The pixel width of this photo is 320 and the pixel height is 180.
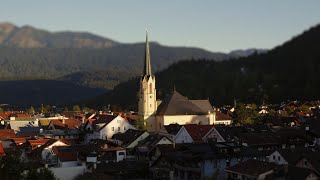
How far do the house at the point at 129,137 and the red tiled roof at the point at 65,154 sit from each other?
793 cm

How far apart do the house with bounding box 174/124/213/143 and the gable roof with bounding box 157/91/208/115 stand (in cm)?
1200

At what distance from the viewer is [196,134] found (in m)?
Result: 48.3

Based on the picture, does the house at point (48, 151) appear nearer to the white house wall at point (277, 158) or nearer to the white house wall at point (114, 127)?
the white house wall at point (114, 127)

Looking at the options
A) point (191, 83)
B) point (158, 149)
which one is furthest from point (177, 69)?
point (158, 149)

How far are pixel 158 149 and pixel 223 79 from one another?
100358 mm

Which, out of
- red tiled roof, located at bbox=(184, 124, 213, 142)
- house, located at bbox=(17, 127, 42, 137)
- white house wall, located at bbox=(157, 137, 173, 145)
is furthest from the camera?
house, located at bbox=(17, 127, 42, 137)

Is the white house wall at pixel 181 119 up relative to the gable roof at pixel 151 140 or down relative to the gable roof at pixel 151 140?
up

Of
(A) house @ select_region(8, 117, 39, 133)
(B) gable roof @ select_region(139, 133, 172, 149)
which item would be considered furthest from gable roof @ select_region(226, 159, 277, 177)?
(A) house @ select_region(8, 117, 39, 133)

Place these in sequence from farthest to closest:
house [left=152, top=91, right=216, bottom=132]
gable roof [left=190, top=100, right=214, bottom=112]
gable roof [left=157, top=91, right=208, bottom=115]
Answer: gable roof [left=190, top=100, right=214, bottom=112], gable roof [left=157, top=91, right=208, bottom=115], house [left=152, top=91, right=216, bottom=132]

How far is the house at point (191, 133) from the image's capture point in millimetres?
47938

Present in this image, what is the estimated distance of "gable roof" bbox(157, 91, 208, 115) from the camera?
203 ft

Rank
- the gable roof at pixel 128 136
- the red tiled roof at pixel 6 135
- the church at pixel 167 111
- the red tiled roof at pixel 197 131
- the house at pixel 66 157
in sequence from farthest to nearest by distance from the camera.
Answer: the church at pixel 167 111
the red tiled roof at pixel 6 135
the gable roof at pixel 128 136
the red tiled roof at pixel 197 131
the house at pixel 66 157

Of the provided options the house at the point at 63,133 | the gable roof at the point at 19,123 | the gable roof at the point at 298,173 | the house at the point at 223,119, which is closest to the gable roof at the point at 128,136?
the house at the point at 63,133

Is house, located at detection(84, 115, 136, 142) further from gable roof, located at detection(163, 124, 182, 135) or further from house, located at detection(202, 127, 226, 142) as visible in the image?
house, located at detection(202, 127, 226, 142)
